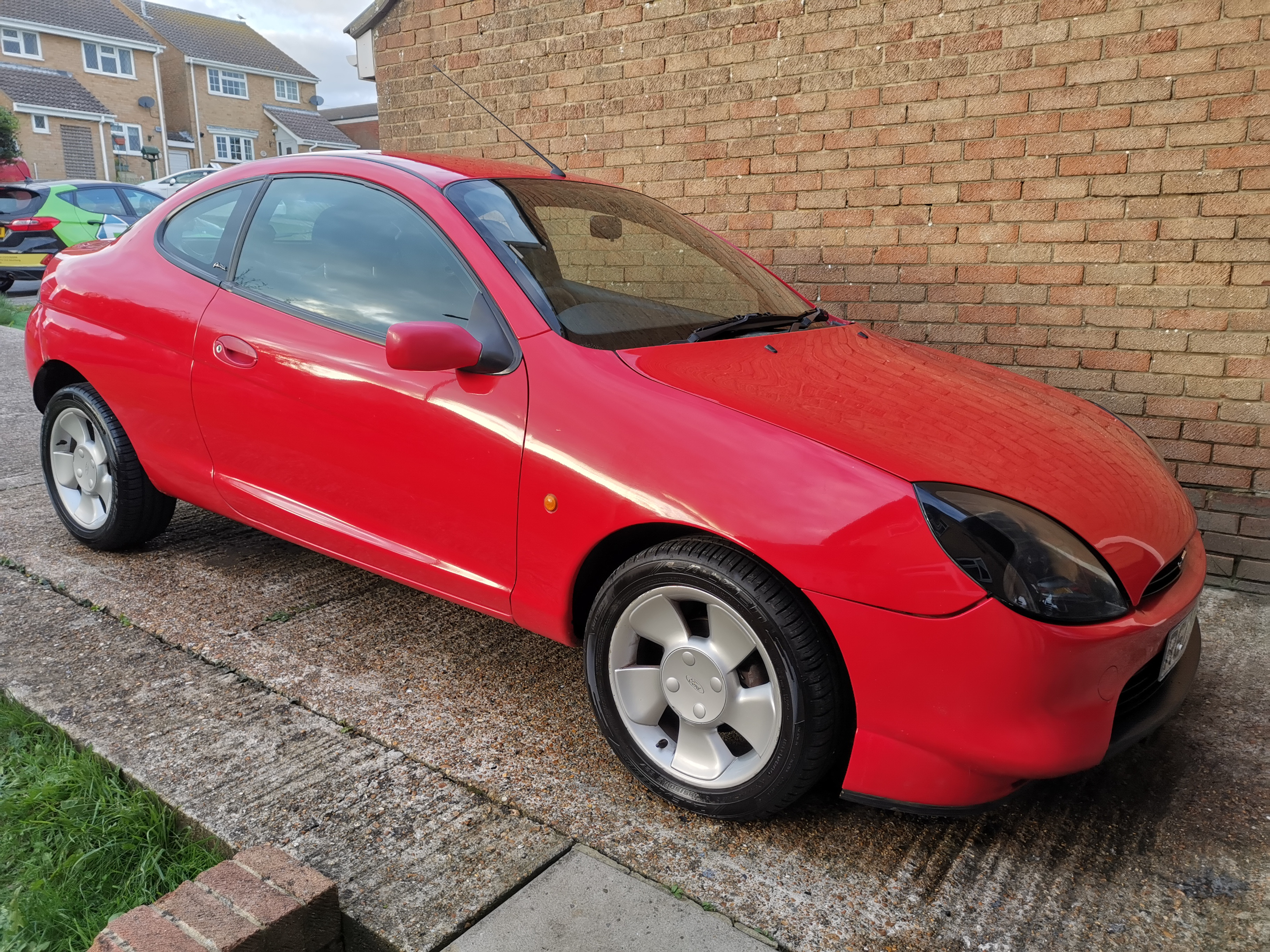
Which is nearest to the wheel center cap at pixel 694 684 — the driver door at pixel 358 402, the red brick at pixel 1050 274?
the driver door at pixel 358 402

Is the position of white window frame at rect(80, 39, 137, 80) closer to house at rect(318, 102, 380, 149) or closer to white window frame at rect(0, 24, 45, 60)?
white window frame at rect(0, 24, 45, 60)

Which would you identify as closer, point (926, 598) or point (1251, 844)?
point (926, 598)

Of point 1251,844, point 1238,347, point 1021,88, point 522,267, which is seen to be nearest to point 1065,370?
point 1238,347

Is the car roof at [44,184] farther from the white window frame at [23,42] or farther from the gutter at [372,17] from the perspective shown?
the white window frame at [23,42]

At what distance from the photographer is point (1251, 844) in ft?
7.41

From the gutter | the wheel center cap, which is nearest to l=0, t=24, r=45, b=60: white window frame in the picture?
the gutter

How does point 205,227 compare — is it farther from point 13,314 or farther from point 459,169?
point 13,314

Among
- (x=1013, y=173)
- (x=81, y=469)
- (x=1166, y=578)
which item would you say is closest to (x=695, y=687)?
(x=1166, y=578)

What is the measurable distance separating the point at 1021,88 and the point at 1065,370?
4.14 ft

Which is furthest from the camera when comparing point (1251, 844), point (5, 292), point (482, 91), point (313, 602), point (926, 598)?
point (5, 292)

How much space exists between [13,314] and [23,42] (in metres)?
42.5

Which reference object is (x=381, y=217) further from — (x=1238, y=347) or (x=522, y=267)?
(x=1238, y=347)

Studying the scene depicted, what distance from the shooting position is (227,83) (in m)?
51.9

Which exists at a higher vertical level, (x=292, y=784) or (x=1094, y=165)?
(x=1094, y=165)
